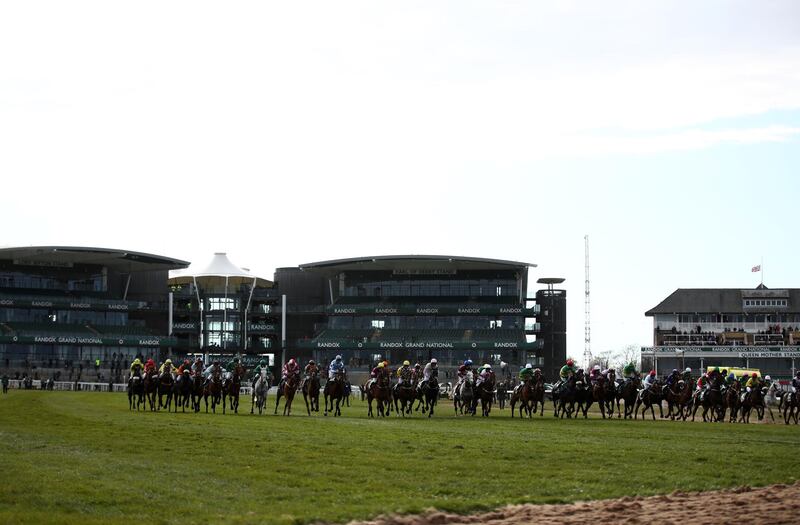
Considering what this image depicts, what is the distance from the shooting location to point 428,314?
104 meters

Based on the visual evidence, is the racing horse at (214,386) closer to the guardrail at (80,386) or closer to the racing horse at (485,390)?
the racing horse at (485,390)

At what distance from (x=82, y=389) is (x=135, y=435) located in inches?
2343

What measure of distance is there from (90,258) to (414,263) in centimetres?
2853

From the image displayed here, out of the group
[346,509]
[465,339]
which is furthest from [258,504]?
[465,339]

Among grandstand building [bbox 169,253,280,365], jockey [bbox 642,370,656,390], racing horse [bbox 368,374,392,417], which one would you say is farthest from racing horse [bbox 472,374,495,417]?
grandstand building [bbox 169,253,280,365]

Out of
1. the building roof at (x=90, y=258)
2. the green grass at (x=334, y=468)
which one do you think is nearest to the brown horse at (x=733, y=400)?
the green grass at (x=334, y=468)

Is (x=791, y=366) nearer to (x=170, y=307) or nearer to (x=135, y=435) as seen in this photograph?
(x=170, y=307)

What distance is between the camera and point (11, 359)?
9719cm

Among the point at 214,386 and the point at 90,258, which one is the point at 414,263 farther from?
the point at 214,386

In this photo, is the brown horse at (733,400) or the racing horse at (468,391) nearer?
the brown horse at (733,400)

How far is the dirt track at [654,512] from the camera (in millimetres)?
14660

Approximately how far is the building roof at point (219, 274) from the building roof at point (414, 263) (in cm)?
581

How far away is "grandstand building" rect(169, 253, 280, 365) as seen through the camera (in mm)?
109188

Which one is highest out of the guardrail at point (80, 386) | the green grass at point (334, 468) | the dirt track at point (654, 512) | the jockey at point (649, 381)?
the jockey at point (649, 381)
